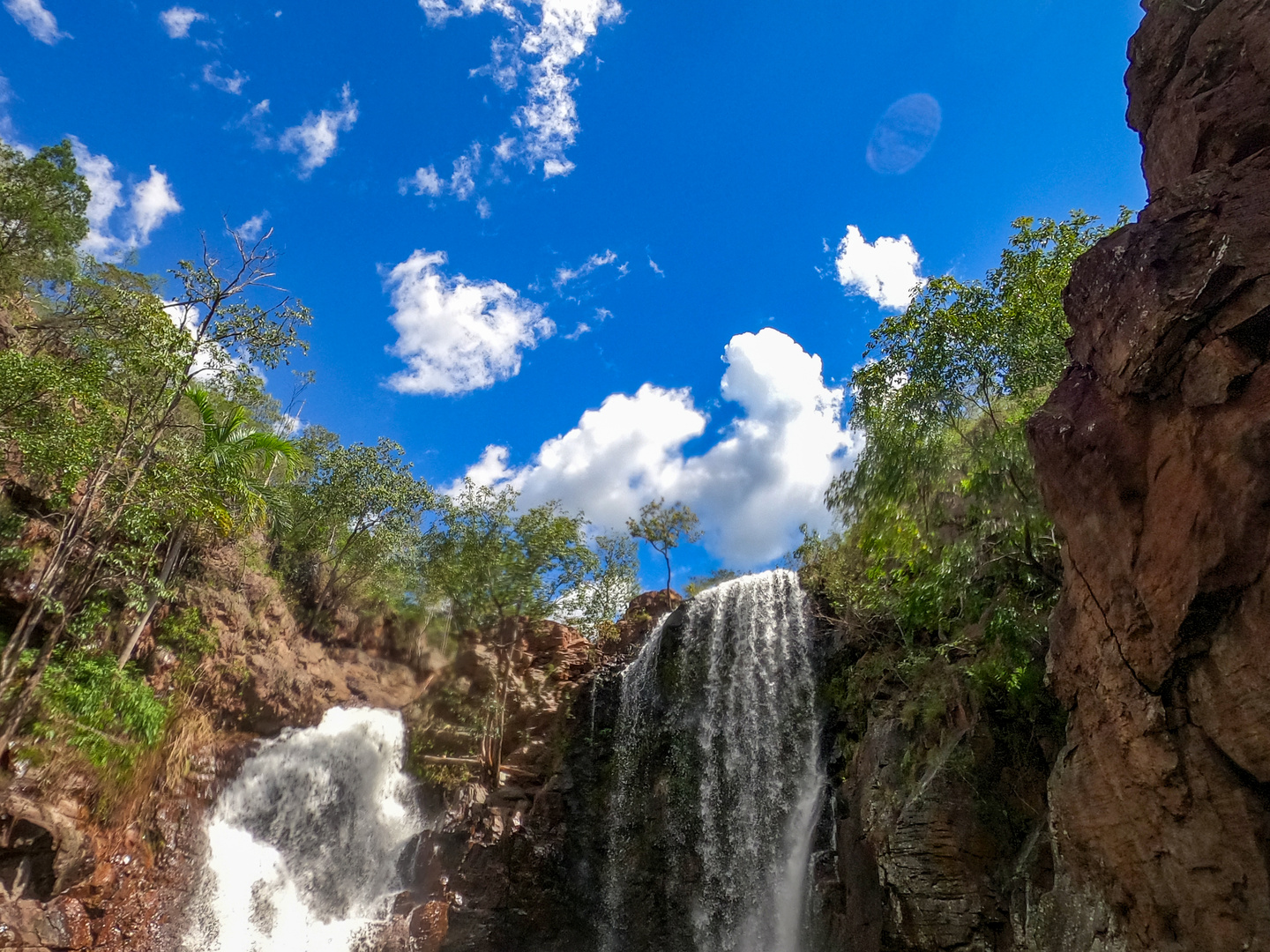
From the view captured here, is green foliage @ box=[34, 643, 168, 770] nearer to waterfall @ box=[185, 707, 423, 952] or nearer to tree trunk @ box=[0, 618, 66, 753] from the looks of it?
tree trunk @ box=[0, 618, 66, 753]

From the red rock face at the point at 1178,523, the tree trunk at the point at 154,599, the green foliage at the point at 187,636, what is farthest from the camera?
the green foliage at the point at 187,636

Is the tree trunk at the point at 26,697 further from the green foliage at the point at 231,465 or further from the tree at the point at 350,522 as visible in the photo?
the tree at the point at 350,522

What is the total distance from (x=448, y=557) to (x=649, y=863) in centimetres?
1358

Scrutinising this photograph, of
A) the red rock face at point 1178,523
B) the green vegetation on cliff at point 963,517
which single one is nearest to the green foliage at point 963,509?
the green vegetation on cliff at point 963,517

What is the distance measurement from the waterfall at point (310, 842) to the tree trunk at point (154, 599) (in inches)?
208

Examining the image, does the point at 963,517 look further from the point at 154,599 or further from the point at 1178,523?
the point at 154,599

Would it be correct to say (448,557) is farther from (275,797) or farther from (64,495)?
(64,495)

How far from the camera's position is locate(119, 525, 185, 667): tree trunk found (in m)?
16.6

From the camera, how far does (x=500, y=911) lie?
18.4 m

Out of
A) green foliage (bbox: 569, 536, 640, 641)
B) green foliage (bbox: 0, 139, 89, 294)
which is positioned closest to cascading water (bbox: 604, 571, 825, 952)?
green foliage (bbox: 569, 536, 640, 641)

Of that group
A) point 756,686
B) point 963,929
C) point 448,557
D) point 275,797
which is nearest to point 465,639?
point 448,557

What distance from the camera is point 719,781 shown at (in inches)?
749

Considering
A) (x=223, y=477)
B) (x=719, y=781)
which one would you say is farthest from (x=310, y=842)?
(x=719, y=781)

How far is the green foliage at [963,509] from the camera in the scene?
11.4 meters
